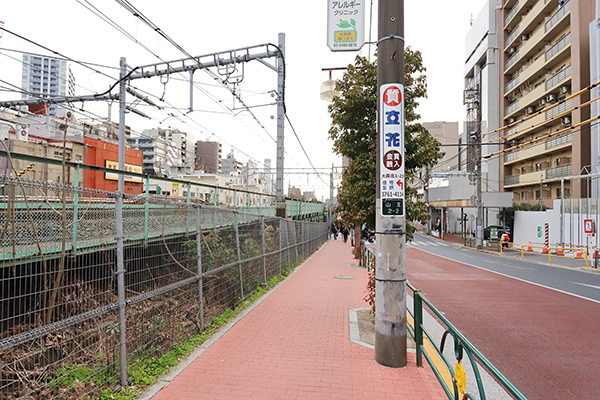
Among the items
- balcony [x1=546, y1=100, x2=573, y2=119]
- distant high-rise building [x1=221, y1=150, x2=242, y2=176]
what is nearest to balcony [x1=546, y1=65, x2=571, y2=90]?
balcony [x1=546, y1=100, x2=573, y2=119]

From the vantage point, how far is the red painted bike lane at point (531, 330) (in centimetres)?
495

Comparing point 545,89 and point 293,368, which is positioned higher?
point 545,89

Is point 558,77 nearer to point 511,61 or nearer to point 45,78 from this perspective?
point 511,61

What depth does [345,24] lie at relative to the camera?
660 cm

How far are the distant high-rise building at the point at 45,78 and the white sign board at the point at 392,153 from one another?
376 inches

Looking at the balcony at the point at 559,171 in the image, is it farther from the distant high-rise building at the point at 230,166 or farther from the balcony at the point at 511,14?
the distant high-rise building at the point at 230,166

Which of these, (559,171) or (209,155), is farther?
(209,155)

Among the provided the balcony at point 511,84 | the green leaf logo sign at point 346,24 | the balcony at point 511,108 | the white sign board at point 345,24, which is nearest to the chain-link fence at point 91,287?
the white sign board at point 345,24

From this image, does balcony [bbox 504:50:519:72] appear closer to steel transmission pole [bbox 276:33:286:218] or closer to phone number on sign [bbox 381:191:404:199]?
steel transmission pole [bbox 276:33:286:218]

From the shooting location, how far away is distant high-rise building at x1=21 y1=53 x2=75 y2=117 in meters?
12.7

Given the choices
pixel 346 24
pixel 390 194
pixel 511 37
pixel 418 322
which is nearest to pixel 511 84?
pixel 511 37

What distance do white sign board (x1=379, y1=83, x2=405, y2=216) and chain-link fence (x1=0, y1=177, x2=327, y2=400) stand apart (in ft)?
8.73

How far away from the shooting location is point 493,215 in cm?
4116

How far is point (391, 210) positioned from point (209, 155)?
10789 centimetres
